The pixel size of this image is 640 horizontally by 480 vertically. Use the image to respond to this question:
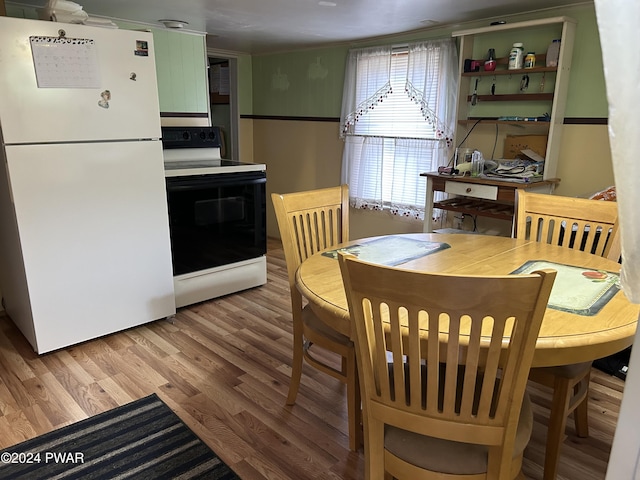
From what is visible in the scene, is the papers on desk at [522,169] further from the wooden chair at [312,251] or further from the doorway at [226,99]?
the doorway at [226,99]

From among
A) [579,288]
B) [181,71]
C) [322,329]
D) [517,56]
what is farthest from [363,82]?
[579,288]

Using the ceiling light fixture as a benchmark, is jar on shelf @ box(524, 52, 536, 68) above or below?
below

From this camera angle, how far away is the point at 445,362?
112 centimetres

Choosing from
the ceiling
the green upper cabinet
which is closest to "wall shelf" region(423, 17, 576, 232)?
the ceiling

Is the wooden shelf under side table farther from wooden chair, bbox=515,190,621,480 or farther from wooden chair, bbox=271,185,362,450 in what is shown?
wooden chair, bbox=271,185,362,450

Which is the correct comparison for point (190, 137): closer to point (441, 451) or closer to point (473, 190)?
point (473, 190)

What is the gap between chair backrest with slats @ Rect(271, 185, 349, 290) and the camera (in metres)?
1.93

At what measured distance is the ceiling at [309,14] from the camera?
277 cm

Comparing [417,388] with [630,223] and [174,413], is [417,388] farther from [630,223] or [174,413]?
[174,413]

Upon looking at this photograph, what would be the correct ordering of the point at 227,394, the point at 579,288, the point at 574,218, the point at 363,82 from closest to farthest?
the point at 579,288 < the point at 574,218 < the point at 227,394 < the point at 363,82

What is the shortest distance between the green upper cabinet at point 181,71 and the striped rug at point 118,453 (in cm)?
244

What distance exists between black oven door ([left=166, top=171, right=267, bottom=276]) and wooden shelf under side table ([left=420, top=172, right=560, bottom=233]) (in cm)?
127

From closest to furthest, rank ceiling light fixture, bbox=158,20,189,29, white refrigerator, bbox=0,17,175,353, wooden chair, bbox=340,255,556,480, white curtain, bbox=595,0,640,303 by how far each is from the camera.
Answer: white curtain, bbox=595,0,640,303
wooden chair, bbox=340,255,556,480
white refrigerator, bbox=0,17,175,353
ceiling light fixture, bbox=158,20,189,29

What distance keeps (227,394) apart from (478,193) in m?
2.06
